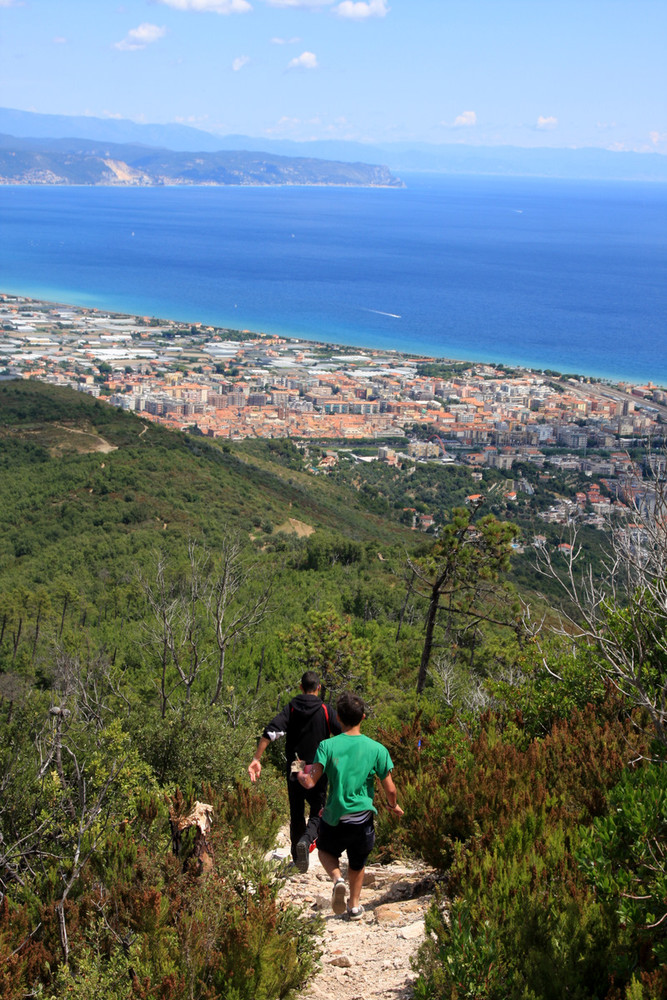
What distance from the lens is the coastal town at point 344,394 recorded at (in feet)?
175

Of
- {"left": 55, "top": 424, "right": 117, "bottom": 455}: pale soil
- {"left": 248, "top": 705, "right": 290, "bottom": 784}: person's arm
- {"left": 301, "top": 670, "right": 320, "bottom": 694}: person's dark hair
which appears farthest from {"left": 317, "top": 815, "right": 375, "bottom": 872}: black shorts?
{"left": 55, "top": 424, "right": 117, "bottom": 455}: pale soil

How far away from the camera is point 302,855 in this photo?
3.88 m

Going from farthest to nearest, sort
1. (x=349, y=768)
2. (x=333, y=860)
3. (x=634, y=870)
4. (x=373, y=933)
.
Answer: (x=333, y=860), (x=349, y=768), (x=373, y=933), (x=634, y=870)

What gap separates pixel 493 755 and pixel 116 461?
2640cm

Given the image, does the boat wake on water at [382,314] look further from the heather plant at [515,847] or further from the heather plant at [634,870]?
the heather plant at [634,870]

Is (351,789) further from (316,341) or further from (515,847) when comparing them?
(316,341)

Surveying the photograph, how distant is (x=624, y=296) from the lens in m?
101

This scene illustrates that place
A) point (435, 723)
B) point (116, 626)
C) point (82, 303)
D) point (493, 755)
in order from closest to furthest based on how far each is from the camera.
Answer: point (493, 755)
point (435, 723)
point (116, 626)
point (82, 303)

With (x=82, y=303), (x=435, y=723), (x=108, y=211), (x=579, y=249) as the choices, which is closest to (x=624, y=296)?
(x=579, y=249)

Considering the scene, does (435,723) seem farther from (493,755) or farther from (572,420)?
(572,420)

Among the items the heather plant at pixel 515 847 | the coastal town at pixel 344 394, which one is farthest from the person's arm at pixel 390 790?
the coastal town at pixel 344 394

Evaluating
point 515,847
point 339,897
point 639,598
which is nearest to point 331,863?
point 339,897

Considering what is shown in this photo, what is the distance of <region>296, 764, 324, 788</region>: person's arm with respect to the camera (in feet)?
12.2

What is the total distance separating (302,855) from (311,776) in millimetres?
429
